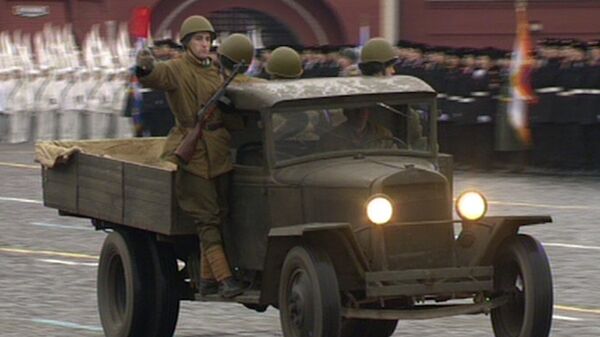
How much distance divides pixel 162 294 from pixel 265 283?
1294 mm

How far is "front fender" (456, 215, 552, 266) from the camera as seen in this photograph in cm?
927

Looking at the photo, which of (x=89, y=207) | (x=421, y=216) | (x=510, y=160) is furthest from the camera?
(x=510, y=160)

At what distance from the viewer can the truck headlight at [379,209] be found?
29.5 feet

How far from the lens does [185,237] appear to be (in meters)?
10.3

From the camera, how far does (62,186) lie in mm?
11375

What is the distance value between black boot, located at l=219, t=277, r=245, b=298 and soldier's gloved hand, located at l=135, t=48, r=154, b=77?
4.02 ft

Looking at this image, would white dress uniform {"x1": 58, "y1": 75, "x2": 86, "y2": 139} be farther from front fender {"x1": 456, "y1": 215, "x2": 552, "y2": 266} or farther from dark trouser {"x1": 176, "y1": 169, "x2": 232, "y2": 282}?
front fender {"x1": 456, "y1": 215, "x2": 552, "y2": 266}

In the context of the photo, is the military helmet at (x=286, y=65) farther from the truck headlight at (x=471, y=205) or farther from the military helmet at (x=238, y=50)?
the truck headlight at (x=471, y=205)

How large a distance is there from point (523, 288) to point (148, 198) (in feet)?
7.63

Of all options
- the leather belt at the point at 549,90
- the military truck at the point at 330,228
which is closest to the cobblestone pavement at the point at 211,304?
the military truck at the point at 330,228

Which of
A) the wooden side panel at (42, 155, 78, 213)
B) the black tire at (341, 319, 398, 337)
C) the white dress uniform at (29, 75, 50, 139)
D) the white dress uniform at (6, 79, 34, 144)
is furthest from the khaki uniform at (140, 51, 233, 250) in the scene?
the white dress uniform at (6, 79, 34, 144)

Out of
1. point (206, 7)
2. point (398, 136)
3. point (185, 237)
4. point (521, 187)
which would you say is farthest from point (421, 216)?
point (206, 7)

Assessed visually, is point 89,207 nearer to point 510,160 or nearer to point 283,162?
point 283,162

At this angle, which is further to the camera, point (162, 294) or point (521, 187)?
point (521, 187)
